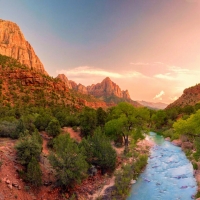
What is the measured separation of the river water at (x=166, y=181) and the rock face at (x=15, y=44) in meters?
162

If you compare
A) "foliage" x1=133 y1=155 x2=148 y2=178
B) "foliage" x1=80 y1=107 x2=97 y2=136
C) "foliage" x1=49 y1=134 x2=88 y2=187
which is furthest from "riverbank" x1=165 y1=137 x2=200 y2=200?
"foliage" x1=80 y1=107 x2=97 y2=136

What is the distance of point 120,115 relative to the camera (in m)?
35.2

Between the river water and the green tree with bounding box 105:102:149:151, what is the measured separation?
504cm

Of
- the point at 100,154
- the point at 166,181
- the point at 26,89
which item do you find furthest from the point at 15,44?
the point at 166,181

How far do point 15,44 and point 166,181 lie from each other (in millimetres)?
189368

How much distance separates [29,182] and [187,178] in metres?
17.9

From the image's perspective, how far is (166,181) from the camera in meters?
23.0

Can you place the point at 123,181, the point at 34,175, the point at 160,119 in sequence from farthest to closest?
the point at 160,119 < the point at 123,181 < the point at 34,175

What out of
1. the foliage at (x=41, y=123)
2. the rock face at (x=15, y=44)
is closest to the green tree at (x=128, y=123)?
the foliage at (x=41, y=123)

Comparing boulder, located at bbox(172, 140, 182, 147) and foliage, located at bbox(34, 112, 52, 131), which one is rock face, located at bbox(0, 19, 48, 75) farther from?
boulder, located at bbox(172, 140, 182, 147)

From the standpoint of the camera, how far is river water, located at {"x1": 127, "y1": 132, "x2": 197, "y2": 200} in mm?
19453

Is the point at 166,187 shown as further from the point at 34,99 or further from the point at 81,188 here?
the point at 34,99

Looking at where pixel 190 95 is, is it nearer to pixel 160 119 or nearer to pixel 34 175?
pixel 160 119

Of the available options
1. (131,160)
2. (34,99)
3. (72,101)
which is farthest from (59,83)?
(131,160)
